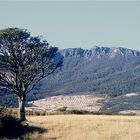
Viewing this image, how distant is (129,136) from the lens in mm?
47344

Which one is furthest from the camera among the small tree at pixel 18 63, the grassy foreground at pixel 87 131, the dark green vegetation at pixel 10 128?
the small tree at pixel 18 63

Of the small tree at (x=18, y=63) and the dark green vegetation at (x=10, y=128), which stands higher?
the small tree at (x=18, y=63)

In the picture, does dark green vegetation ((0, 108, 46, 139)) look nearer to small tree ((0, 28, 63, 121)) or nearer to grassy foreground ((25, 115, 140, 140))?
grassy foreground ((25, 115, 140, 140))

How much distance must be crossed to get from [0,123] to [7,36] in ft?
111

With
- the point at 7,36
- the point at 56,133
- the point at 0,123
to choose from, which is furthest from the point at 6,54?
the point at 0,123

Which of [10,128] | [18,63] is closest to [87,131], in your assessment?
[10,128]

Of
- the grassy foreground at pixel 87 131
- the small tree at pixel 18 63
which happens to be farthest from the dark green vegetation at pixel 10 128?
→ the small tree at pixel 18 63

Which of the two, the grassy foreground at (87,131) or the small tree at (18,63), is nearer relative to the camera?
the grassy foreground at (87,131)

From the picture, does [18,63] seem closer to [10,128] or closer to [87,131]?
[87,131]

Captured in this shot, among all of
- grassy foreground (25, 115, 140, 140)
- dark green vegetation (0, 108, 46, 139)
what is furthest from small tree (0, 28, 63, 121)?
dark green vegetation (0, 108, 46, 139)

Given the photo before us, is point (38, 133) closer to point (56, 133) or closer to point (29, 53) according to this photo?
point (56, 133)

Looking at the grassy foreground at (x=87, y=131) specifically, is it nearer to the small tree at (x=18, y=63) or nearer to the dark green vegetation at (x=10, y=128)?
the dark green vegetation at (x=10, y=128)

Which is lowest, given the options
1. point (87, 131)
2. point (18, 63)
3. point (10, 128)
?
point (87, 131)

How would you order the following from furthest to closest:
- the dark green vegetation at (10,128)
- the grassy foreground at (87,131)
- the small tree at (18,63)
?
the small tree at (18,63) → the grassy foreground at (87,131) → the dark green vegetation at (10,128)
